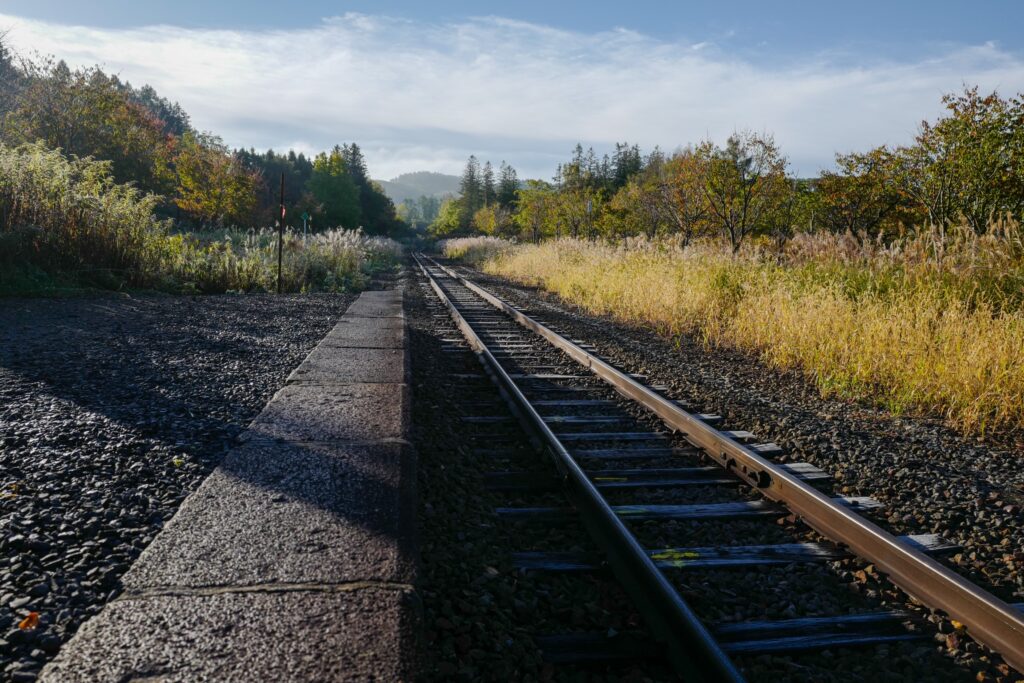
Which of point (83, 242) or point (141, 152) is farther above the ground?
point (141, 152)

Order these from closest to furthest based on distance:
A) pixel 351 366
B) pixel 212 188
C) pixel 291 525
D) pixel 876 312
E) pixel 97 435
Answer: pixel 291 525 → pixel 97 435 → pixel 351 366 → pixel 876 312 → pixel 212 188

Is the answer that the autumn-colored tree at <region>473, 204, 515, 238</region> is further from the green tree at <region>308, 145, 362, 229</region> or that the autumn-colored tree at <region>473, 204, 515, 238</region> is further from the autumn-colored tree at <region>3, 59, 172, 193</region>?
the autumn-colored tree at <region>3, 59, 172, 193</region>

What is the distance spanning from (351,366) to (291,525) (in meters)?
3.32

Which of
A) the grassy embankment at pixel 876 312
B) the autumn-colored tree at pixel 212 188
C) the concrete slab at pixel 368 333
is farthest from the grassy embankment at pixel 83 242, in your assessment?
the autumn-colored tree at pixel 212 188

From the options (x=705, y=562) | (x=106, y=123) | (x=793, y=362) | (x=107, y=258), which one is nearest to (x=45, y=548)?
(x=705, y=562)

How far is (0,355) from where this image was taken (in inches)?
221

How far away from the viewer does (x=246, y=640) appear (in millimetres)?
1732

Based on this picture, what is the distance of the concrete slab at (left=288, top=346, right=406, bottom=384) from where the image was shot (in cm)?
515

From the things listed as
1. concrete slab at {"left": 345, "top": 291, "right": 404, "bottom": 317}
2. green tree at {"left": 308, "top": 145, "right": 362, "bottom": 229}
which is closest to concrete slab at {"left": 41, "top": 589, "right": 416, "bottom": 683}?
concrete slab at {"left": 345, "top": 291, "right": 404, "bottom": 317}

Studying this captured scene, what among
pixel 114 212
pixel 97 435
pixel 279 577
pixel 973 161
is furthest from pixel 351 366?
pixel 973 161

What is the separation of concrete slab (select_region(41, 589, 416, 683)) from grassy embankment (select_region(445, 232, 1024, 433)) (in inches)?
179

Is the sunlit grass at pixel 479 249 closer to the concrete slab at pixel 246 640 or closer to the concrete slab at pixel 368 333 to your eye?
the concrete slab at pixel 368 333

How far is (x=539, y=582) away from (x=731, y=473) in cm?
174

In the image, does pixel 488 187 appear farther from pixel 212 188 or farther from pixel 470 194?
pixel 212 188
